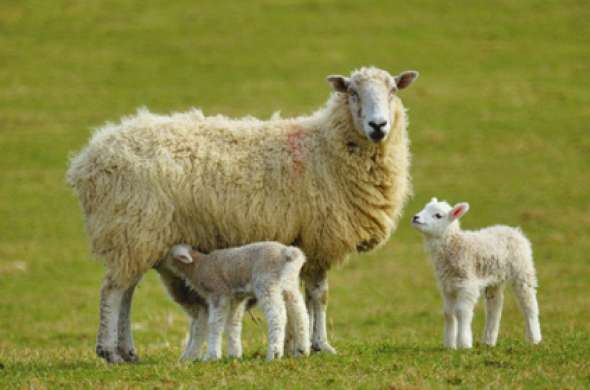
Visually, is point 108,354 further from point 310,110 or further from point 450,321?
point 310,110

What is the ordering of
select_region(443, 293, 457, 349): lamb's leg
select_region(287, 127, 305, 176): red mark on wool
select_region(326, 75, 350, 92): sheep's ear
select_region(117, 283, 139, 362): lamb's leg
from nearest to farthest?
select_region(443, 293, 457, 349): lamb's leg
select_region(117, 283, 139, 362): lamb's leg
select_region(287, 127, 305, 176): red mark on wool
select_region(326, 75, 350, 92): sheep's ear

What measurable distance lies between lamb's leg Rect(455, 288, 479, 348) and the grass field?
0.92 feet

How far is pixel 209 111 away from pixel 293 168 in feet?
76.3

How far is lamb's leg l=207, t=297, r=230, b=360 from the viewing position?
33.3 feet

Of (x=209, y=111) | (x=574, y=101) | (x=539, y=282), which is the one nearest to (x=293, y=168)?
(x=539, y=282)

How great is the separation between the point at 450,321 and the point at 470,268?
0.54m

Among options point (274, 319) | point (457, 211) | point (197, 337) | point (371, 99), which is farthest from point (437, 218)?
point (197, 337)

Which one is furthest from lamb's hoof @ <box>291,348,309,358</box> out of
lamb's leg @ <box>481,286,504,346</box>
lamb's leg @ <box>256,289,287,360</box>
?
lamb's leg @ <box>481,286,504,346</box>

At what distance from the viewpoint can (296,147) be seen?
11539 mm

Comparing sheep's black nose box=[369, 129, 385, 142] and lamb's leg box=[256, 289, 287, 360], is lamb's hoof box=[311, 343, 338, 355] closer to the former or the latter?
lamb's leg box=[256, 289, 287, 360]

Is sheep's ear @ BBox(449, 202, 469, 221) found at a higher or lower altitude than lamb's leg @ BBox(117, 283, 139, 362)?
higher

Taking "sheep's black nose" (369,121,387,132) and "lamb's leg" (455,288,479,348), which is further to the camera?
"sheep's black nose" (369,121,387,132)

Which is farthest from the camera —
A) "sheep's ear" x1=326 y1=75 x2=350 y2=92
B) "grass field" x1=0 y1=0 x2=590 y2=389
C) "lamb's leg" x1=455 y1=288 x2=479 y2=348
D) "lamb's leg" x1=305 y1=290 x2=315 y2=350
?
"sheep's ear" x1=326 y1=75 x2=350 y2=92

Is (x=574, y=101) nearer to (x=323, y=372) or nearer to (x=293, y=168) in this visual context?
(x=293, y=168)
